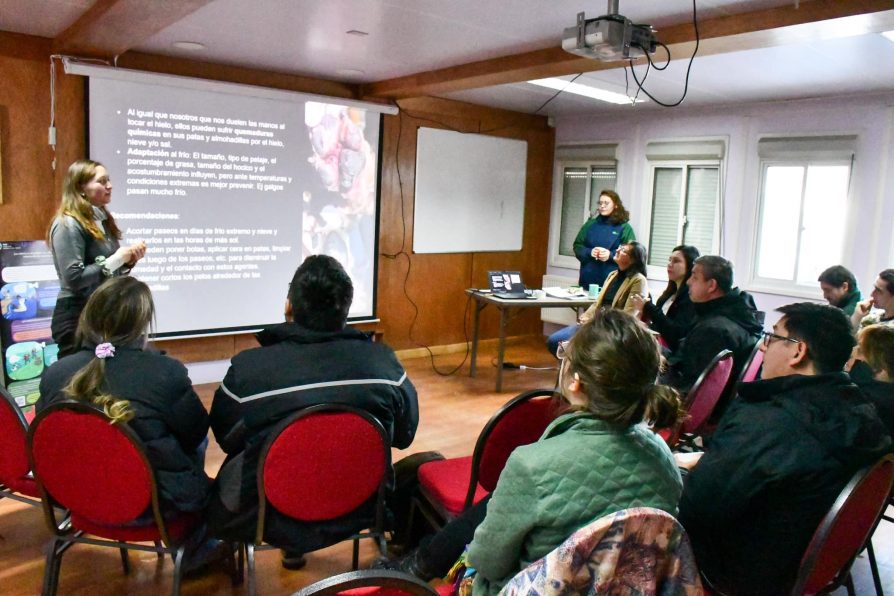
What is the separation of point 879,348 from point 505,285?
3381 mm

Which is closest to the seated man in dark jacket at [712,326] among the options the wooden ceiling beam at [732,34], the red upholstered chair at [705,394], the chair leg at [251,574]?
the red upholstered chair at [705,394]

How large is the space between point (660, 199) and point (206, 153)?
392 centimetres

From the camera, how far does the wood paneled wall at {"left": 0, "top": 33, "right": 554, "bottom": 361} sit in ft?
13.1

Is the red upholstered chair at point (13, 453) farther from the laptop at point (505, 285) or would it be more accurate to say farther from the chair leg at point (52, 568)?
the laptop at point (505, 285)

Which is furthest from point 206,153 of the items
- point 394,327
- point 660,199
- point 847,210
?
point 847,210

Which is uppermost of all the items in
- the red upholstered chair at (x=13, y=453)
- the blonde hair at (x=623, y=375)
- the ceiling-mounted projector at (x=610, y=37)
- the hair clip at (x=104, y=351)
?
the ceiling-mounted projector at (x=610, y=37)

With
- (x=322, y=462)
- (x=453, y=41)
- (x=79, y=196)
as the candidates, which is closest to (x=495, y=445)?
(x=322, y=462)

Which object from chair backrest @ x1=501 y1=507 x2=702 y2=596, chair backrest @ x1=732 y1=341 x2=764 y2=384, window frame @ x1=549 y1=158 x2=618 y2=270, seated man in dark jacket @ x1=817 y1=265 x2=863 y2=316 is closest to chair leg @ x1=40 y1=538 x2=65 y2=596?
chair backrest @ x1=501 y1=507 x2=702 y2=596

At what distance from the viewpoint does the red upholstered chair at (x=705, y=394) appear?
2641mm

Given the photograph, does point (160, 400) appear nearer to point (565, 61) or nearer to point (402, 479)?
point (402, 479)

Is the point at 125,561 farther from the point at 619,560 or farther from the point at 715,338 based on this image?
the point at 715,338

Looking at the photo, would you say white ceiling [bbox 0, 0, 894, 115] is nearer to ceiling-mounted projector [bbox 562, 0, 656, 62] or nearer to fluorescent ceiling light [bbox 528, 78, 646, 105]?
fluorescent ceiling light [bbox 528, 78, 646, 105]

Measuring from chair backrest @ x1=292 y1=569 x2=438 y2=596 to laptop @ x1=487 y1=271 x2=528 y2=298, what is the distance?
445 cm

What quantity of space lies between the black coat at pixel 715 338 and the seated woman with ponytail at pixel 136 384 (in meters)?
2.08
